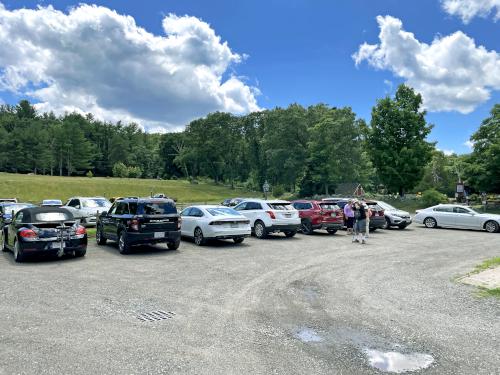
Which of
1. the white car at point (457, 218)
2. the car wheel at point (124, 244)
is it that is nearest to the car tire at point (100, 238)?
the car wheel at point (124, 244)

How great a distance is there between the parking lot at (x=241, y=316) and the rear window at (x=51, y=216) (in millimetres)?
1273

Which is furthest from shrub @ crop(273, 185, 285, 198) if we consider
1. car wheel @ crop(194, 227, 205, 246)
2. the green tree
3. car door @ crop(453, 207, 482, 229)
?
car wheel @ crop(194, 227, 205, 246)

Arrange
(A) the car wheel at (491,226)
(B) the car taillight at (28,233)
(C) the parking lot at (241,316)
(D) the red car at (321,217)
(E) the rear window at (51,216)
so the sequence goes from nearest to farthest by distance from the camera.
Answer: (C) the parking lot at (241,316)
(B) the car taillight at (28,233)
(E) the rear window at (51,216)
(D) the red car at (321,217)
(A) the car wheel at (491,226)

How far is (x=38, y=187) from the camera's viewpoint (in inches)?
2395

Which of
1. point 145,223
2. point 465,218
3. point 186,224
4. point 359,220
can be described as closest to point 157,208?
point 145,223

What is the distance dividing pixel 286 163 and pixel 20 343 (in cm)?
6084

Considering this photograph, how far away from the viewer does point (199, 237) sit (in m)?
14.9

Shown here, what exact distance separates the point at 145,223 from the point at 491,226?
59.3 feet

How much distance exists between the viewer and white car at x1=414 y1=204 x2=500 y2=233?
21078 mm

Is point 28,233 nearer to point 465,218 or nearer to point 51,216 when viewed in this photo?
point 51,216

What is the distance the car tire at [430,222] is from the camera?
76.9 feet

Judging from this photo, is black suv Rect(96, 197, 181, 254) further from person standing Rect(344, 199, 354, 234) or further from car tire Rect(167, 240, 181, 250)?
person standing Rect(344, 199, 354, 234)

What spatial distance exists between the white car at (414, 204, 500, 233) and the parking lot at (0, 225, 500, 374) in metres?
11.2

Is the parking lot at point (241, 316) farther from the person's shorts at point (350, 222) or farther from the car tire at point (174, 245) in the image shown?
the person's shorts at point (350, 222)
